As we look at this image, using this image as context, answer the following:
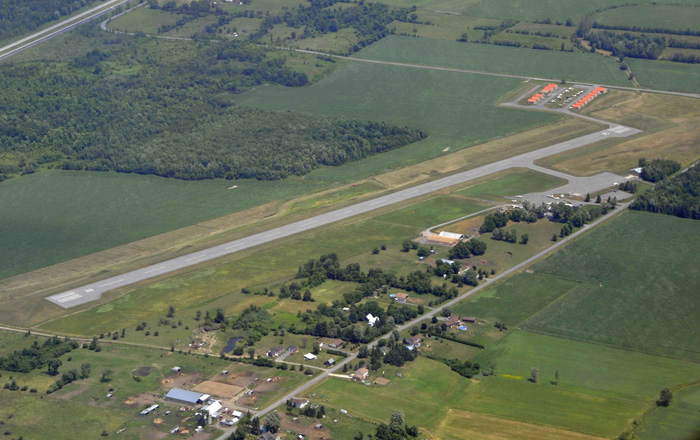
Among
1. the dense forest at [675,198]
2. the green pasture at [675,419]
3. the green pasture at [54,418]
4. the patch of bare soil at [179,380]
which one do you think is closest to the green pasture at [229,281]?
the patch of bare soil at [179,380]

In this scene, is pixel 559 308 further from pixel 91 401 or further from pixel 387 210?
pixel 91 401

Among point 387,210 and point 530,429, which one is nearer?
point 530,429

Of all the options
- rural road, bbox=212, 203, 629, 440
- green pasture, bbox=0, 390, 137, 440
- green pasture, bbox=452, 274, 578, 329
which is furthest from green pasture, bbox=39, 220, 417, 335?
green pasture, bbox=452, 274, 578, 329

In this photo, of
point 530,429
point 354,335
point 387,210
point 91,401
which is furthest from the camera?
point 387,210

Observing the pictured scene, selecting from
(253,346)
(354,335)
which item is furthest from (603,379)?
(253,346)

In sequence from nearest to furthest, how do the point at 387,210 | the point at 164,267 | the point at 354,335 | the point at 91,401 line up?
the point at 91,401, the point at 354,335, the point at 164,267, the point at 387,210

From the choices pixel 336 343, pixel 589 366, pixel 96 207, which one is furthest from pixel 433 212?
pixel 96 207

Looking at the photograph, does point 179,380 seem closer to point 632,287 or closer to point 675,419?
point 675,419

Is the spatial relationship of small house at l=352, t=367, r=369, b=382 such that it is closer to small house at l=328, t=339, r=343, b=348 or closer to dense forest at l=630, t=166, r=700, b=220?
small house at l=328, t=339, r=343, b=348
